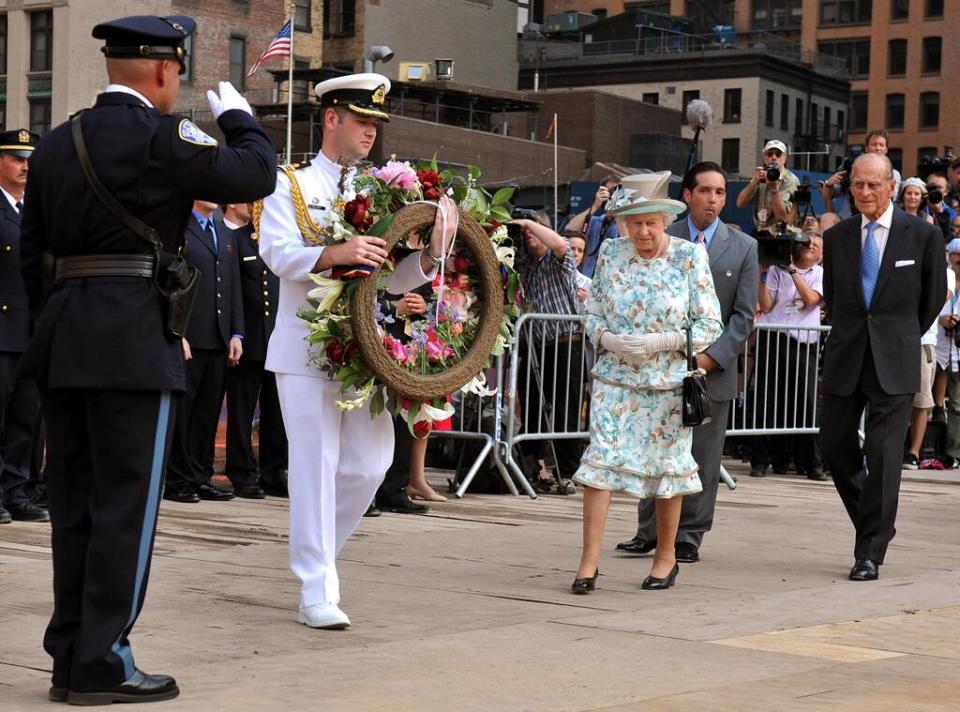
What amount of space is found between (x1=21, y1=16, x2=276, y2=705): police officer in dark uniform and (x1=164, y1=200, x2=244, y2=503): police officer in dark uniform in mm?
5939

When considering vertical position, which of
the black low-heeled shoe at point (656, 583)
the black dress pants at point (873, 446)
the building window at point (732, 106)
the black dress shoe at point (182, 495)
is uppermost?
the building window at point (732, 106)

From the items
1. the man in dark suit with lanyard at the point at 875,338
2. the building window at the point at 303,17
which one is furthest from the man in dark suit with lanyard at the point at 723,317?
the building window at the point at 303,17

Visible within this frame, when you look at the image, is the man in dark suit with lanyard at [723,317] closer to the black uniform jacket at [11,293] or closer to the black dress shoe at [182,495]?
the black dress shoe at [182,495]

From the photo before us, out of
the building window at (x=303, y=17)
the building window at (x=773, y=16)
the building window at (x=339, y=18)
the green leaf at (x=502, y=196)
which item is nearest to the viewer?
the green leaf at (x=502, y=196)

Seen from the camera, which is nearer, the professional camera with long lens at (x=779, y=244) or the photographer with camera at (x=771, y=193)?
the professional camera with long lens at (x=779, y=244)

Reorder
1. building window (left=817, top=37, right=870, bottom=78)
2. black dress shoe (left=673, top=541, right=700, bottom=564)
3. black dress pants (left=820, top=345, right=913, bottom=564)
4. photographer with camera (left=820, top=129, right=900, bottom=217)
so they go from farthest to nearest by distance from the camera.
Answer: building window (left=817, top=37, right=870, bottom=78), photographer with camera (left=820, top=129, right=900, bottom=217), black dress shoe (left=673, top=541, right=700, bottom=564), black dress pants (left=820, top=345, right=913, bottom=564)

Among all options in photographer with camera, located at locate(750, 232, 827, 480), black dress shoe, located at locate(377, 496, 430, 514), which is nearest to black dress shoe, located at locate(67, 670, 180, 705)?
black dress shoe, located at locate(377, 496, 430, 514)

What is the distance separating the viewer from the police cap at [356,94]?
7109 millimetres

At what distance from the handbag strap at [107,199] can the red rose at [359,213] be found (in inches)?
61.5

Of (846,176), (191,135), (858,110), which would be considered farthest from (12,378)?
(858,110)

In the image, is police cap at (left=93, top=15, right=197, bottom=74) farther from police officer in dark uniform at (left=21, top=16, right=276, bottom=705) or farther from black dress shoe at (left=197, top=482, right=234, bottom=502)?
black dress shoe at (left=197, top=482, right=234, bottom=502)

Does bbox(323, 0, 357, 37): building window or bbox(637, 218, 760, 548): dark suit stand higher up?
bbox(323, 0, 357, 37): building window

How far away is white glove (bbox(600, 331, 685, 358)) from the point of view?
823 centimetres

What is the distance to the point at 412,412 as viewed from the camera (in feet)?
23.7
